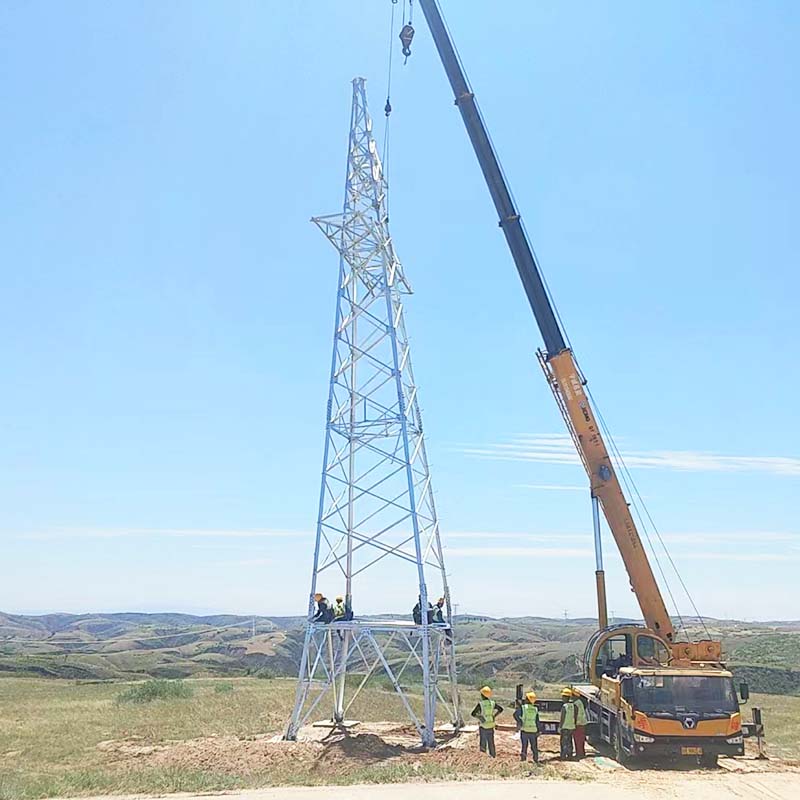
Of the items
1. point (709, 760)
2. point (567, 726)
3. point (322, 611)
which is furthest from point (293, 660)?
point (709, 760)

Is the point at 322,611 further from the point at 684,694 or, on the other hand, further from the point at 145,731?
the point at 684,694

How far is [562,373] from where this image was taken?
822 inches

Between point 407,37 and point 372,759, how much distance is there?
1706 centimetres

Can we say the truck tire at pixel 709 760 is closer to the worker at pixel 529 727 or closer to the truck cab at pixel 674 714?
the truck cab at pixel 674 714

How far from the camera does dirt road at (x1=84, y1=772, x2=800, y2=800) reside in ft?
43.4

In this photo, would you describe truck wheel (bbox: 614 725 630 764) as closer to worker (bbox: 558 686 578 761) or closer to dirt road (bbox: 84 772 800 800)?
worker (bbox: 558 686 578 761)

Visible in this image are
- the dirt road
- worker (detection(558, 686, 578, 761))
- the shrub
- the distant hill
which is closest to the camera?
the dirt road

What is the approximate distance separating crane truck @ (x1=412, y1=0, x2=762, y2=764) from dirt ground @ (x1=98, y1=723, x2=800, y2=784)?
25.6 inches

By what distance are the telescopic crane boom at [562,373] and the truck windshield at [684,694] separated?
9.94ft

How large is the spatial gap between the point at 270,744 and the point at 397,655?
45253 millimetres

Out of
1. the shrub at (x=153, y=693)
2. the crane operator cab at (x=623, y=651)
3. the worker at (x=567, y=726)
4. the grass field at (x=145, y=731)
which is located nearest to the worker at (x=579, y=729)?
the worker at (x=567, y=726)

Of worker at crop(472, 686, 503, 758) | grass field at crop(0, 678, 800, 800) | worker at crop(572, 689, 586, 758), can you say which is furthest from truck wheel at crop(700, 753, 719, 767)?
worker at crop(472, 686, 503, 758)

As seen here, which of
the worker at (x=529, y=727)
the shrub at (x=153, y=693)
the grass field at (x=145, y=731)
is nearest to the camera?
the grass field at (x=145, y=731)

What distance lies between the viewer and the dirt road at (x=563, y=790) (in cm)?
1323
